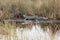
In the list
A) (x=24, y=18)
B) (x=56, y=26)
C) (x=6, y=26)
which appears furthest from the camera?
(x=24, y=18)

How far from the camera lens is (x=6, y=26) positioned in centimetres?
688

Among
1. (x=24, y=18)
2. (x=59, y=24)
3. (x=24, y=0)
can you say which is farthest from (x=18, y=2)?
(x=59, y=24)

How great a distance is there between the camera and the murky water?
20.3 ft

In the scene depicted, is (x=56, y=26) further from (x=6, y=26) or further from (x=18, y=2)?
(x=18, y=2)

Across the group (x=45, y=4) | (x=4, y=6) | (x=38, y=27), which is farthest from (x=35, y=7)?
(x=38, y=27)

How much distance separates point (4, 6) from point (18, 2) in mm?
478

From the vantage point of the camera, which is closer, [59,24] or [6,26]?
[6,26]

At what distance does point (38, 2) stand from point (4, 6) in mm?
997

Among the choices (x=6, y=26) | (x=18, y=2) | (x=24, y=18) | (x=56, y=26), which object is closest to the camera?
(x=6, y=26)

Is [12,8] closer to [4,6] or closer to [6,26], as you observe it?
[4,6]

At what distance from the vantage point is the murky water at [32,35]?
619 cm

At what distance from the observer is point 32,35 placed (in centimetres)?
650

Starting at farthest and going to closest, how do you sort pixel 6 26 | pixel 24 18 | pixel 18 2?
1. pixel 18 2
2. pixel 24 18
3. pixel 6 26

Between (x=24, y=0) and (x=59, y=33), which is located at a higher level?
(x=24, y=0)
